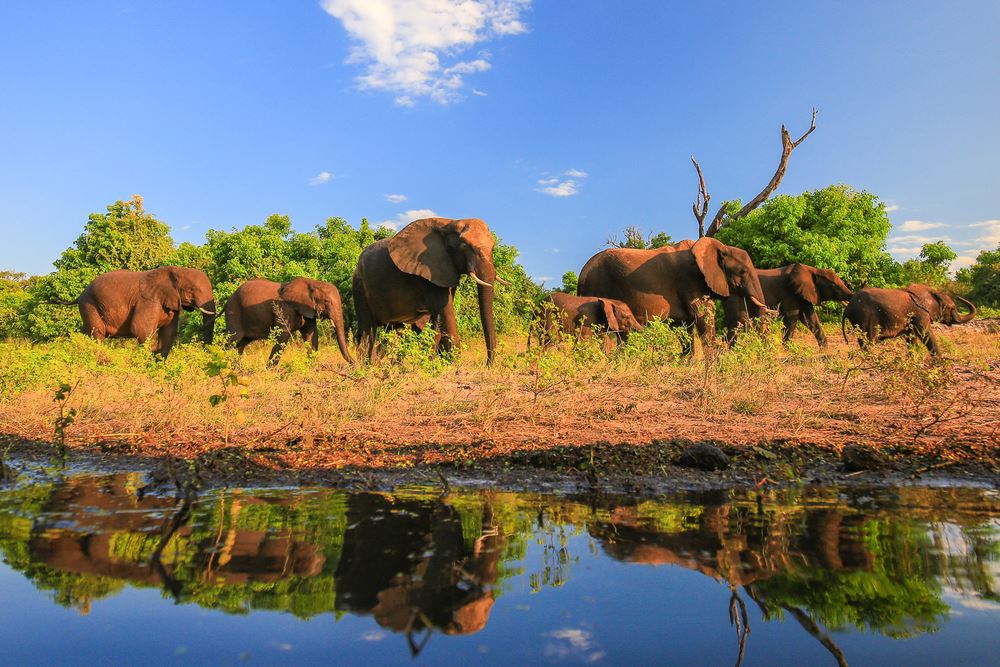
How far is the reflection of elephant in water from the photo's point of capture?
2.34 m

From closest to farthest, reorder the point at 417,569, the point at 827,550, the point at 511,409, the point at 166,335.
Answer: the point at 417,569
the point at 827,550
the point at 511,409
the point at 166,335

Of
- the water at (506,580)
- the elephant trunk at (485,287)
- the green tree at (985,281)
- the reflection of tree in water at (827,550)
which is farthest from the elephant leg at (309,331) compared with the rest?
the green tree at (985,281)

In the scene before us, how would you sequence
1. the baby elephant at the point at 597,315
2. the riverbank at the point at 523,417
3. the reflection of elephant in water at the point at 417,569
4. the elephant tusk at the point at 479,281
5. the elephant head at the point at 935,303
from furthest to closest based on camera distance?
the elephant head at the point at 935,303 < the baby elephant at the point at 597,315 < the elephant tusk at the point at 479,281 < the riverbank at the point at 523,417 < the reflection of elephant in water at the point at 417,569

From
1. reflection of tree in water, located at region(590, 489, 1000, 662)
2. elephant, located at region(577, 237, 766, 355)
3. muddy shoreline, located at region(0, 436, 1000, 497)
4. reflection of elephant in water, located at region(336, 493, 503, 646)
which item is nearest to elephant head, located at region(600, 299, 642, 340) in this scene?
elephant, located at region(577, 237, 766, 355)

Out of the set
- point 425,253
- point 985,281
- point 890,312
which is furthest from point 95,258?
point 985,281

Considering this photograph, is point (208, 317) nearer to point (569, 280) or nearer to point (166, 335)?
point (166, 335)

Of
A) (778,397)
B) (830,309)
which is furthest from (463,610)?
(830,309)

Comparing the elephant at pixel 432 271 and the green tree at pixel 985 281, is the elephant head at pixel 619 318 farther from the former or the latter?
the green tree at pixel 985 281

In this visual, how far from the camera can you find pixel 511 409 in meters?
6.76

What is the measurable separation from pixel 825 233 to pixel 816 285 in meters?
7.37

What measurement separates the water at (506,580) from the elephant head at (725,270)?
336 inches

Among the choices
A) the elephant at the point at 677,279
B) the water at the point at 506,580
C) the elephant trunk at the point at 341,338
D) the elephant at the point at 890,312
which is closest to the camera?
the water at the point at 506,580

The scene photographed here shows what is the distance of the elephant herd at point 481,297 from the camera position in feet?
37.8

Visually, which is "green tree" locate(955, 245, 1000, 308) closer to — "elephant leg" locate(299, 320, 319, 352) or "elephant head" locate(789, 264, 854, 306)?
"elephant head" locate(789, 264, 854, 306)
